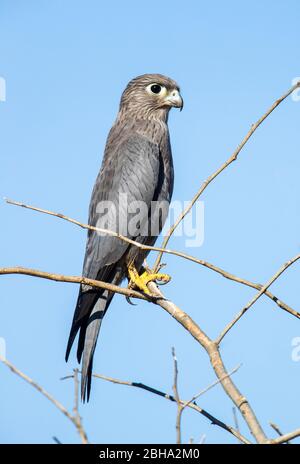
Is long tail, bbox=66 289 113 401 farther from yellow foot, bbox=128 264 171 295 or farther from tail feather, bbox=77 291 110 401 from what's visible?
yellow foot, bbox=128 264 171 295

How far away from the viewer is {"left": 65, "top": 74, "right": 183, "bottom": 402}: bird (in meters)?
5.02

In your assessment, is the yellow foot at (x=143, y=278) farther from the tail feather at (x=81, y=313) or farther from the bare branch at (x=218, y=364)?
the bare branch at (x=218, y=364)

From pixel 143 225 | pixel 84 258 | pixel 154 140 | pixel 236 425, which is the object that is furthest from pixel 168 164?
pixel 236 425

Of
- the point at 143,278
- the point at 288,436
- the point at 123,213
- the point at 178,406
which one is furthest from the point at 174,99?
the point at 288,436

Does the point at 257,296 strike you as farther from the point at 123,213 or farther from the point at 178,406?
the point at 123,213

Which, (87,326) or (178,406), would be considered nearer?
(178,406)

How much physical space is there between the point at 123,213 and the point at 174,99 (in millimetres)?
1347

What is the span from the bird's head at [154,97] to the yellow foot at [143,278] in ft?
5.14

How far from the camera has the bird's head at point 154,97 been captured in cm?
621

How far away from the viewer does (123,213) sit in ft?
17.8

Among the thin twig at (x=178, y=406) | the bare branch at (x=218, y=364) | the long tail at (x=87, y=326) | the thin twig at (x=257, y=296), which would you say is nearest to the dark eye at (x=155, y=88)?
the long tail at (x=87, y=326)

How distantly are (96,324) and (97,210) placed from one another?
37.4 inches

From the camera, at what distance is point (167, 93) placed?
20.6ft
